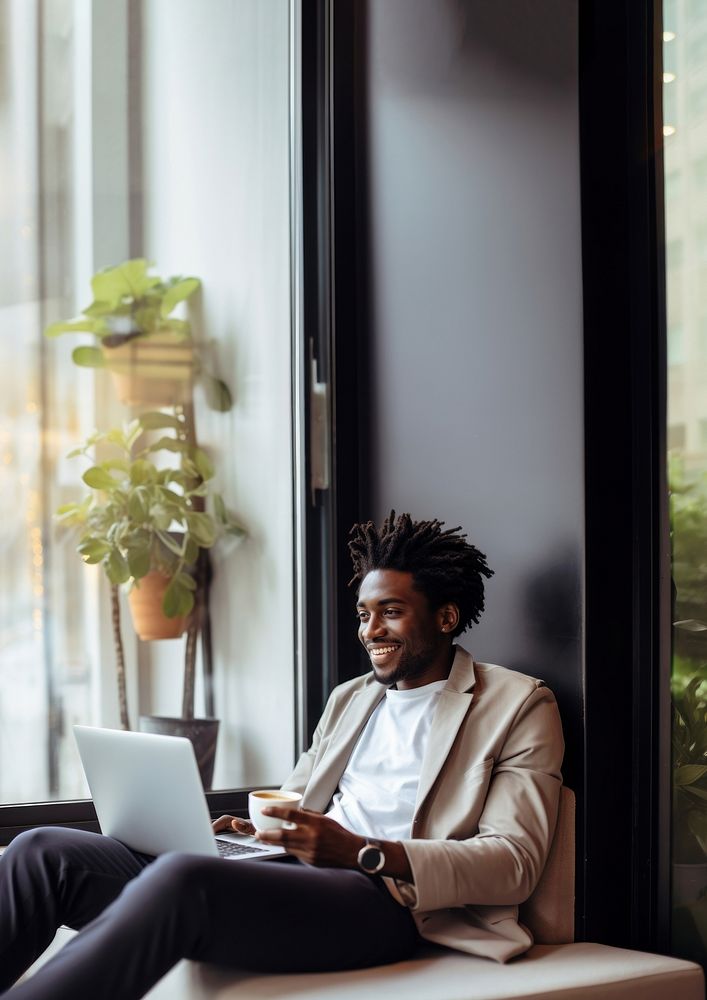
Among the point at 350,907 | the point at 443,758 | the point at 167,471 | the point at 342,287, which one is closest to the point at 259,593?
the point at 167,471

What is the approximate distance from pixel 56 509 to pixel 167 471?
0.31m

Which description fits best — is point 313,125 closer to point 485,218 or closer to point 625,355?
point 485,218

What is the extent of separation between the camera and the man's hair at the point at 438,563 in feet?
6.99

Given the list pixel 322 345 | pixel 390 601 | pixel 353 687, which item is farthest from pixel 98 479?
pixel 390 601

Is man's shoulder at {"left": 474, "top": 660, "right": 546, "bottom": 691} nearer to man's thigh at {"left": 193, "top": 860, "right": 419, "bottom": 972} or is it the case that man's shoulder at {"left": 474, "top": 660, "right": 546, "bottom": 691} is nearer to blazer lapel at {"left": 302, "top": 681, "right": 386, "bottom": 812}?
blazer lapel at {"left": 302, "top": 681, "right": 386, "bottom": 812}

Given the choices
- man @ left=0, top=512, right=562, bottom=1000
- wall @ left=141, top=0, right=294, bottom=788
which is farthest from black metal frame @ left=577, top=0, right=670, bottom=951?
wall @ left=141, top=0, right=294, bottom=788

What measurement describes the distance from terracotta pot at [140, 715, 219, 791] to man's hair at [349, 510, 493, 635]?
0.86 meters

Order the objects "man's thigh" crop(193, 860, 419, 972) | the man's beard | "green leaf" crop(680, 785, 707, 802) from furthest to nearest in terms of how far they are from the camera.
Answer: the man's beard → "green leaf" crop(680, 785, 707, 802) → "man's thigh" crop(193, 860, 419, 972)

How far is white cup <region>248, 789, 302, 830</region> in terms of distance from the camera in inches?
75.7

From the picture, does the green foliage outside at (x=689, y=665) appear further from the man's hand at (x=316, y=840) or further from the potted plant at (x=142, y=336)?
the potted plant at (x=142, y=336)

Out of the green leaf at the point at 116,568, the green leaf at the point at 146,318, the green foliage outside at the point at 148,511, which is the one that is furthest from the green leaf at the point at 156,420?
the green leaf at the point at 116,568

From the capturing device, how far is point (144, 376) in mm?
2895

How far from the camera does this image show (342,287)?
9.33 feet

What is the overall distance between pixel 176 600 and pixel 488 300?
1.16 metres
